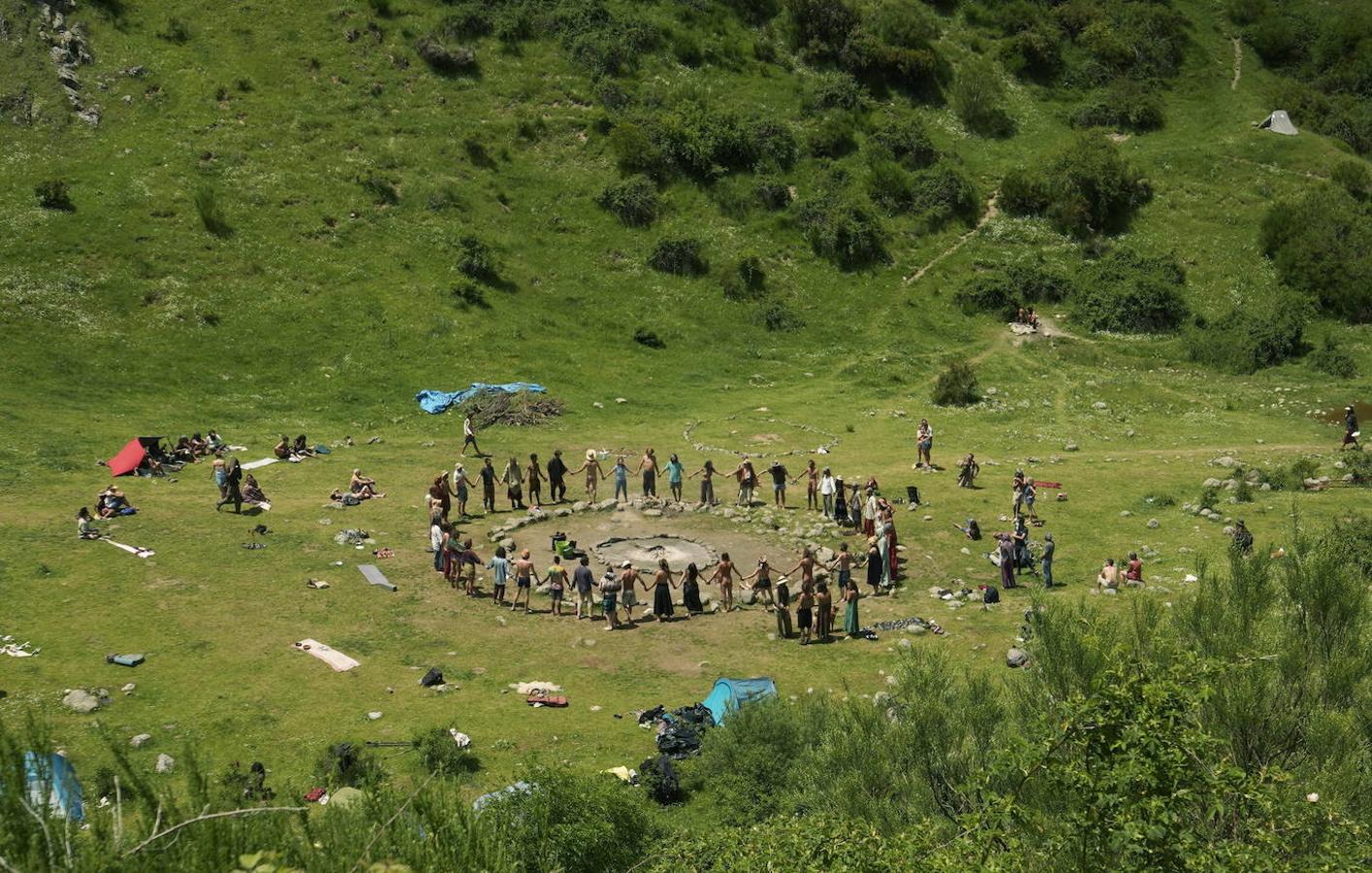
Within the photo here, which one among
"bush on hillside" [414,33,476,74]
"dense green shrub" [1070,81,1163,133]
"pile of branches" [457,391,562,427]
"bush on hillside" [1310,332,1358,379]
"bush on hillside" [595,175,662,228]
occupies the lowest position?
"pile of branches" [457,391,562,427]

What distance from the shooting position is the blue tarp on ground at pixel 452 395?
44375 millimetres

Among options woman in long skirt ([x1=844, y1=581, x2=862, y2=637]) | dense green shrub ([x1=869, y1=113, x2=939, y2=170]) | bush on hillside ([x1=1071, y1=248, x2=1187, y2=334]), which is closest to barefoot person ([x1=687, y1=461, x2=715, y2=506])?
woman in long skirt ([x1=844, y1=581, x2=862, y2=637])

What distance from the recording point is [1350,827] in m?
10.9

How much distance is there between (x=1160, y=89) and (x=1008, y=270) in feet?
75.9

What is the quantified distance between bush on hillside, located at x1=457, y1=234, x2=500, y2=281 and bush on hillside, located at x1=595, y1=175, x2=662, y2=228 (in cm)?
778

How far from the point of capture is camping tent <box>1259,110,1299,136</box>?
223 ft

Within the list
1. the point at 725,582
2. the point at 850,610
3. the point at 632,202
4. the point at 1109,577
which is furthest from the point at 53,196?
the point at 1109,577

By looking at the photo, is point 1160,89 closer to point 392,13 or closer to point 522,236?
point 522,236

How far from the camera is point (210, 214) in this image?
172 ft

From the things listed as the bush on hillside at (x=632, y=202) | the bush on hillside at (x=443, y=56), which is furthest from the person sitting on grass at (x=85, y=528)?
the bush on hillside at (x=443, y=56)

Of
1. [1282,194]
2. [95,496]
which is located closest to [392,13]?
[95,496]

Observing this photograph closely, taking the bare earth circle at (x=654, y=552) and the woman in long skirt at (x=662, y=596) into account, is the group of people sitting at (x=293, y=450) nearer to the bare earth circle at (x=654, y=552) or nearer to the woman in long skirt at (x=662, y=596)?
the bare earth circle at (x=654, y=552)

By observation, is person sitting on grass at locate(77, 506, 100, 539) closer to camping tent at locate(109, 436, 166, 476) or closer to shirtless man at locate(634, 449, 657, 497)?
camping tent at locate(109, 436, 166, 476)

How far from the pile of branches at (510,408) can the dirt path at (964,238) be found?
881 inches
